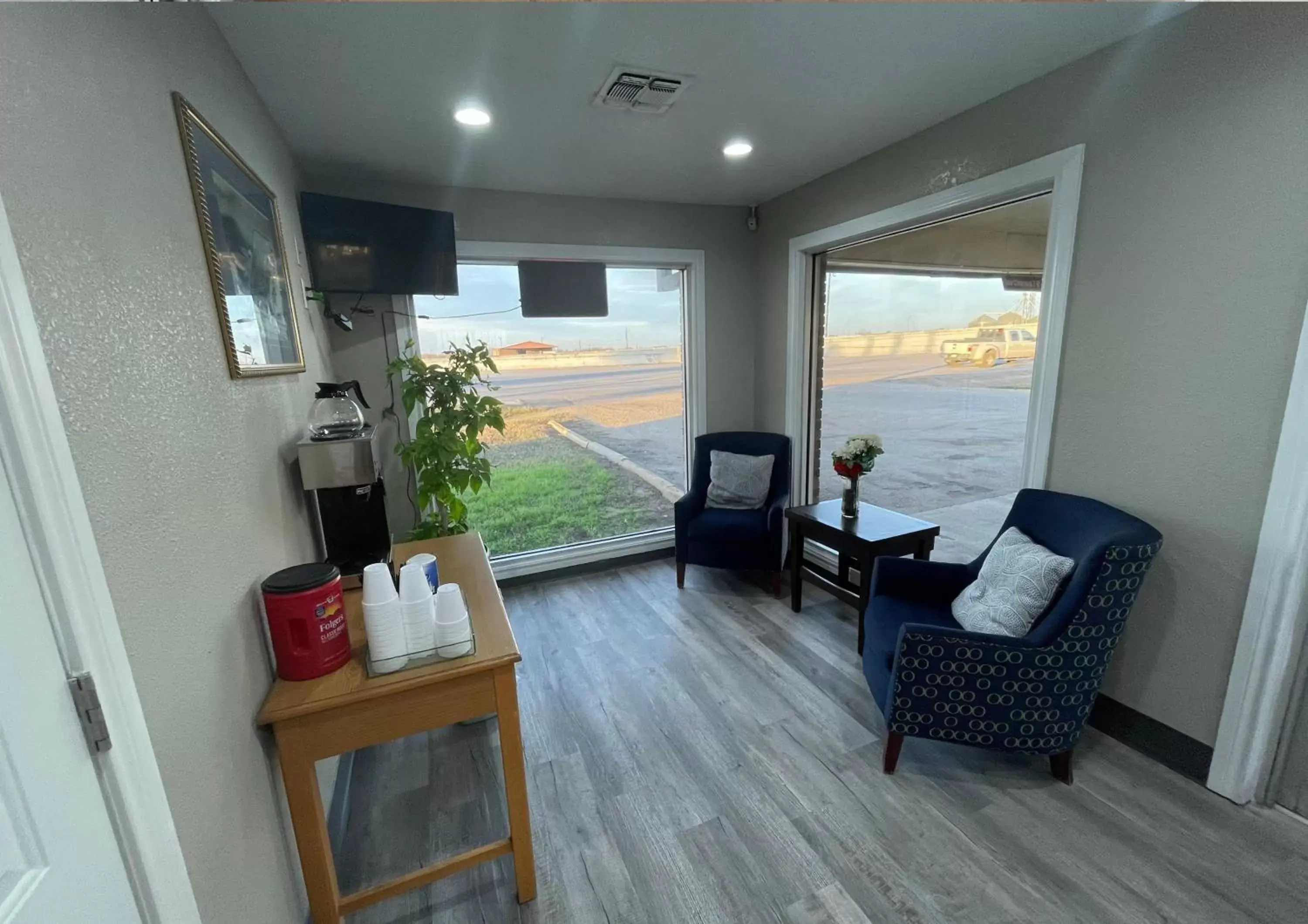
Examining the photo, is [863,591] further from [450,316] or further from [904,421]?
[450,316]

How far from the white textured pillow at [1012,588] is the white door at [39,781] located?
7.07 feet

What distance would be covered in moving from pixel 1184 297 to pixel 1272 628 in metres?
1.06

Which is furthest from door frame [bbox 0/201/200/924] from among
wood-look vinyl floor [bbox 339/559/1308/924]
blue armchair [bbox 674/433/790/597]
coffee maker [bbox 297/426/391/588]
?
blue armchair [bbox 674/433/790/597]

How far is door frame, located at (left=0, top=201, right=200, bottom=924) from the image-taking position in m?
0.62

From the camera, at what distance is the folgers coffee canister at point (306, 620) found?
1212mm

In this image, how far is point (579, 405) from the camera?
3.67m

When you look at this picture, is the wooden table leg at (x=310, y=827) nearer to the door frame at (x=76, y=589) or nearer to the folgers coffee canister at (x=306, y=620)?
the folgers coffee canister at (x=306, y=620)

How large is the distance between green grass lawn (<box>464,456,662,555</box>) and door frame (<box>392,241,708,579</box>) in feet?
0.26

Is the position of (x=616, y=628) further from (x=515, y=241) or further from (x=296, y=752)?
(x=515, y=241)

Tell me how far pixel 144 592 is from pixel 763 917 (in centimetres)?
165

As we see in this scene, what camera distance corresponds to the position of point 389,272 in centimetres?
258

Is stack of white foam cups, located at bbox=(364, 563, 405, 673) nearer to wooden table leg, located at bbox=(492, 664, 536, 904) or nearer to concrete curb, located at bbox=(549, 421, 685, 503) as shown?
wooden table leg, located at bbox=(492, 664, 536, 904)

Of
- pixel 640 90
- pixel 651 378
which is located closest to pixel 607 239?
pixel 651 378

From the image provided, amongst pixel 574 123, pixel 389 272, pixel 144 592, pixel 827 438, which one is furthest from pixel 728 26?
pixel 827 438
